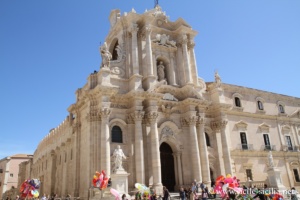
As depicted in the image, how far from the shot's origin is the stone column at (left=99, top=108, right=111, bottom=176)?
21.4m

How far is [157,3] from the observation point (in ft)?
105

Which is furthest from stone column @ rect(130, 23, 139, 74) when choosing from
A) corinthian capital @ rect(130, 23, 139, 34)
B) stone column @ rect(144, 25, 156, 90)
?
stone column @ rect(144, 25, 156, 90)

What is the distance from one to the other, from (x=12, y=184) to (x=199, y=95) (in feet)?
152

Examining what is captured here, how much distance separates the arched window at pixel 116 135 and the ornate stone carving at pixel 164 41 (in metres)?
9.78

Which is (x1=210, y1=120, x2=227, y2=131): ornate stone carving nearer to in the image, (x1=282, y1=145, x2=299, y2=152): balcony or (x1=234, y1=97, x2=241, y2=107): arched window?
(x1=234, y1=97, x2=241, y2=107): arched window

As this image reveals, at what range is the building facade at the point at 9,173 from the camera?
5622cm

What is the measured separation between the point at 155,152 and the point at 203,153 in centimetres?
501

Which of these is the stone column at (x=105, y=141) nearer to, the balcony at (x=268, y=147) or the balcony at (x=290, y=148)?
the balcony at (x=268, y=147)

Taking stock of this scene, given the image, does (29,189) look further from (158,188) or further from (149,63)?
(149,63)

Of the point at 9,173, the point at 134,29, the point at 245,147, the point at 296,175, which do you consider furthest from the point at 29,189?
the point at 9,173

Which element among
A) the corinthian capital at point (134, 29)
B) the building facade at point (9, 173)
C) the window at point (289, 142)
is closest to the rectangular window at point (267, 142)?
the window at point (289, 142)

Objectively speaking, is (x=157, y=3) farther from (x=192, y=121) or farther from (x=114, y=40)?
(x=192, y=121)

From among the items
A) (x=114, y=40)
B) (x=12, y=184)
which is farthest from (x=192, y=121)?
(x=12, y=184)

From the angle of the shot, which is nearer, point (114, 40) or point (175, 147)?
point (175, 147)
